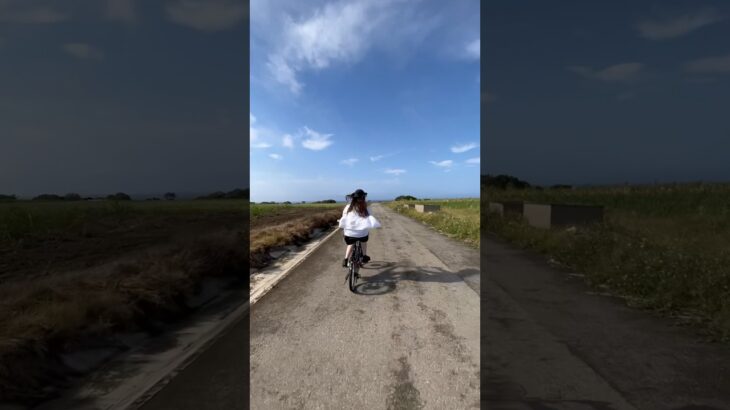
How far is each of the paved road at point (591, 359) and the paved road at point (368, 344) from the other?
1.23 ft

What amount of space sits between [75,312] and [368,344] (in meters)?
4.17

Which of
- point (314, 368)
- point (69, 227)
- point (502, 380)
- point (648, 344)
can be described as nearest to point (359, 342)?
point (314, 368)

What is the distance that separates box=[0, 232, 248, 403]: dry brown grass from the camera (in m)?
4.19

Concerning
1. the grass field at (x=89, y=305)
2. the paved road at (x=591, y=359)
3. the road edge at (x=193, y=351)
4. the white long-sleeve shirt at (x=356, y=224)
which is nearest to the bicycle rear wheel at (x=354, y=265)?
the white long-sleeve shirt at (x=356, y=224)

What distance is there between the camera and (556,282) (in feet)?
29.2

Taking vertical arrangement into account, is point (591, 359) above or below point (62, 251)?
above

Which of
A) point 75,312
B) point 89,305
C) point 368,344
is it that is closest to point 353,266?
point 368,344

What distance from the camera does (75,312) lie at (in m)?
5.48

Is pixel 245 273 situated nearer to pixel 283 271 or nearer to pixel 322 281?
pixel 283 271

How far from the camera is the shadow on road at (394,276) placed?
8.30 meters

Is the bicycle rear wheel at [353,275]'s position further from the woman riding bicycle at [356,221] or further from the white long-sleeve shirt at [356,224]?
the white long-sleeve shirt at [356,224]

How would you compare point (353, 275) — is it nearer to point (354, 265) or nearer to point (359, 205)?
point (354, 265)

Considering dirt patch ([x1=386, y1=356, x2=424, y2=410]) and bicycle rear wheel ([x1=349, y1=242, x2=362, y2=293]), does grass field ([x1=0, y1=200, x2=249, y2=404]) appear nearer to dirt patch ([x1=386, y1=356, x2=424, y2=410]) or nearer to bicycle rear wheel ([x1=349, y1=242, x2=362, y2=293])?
bicycle rear wheel ([x1=349, y1=242, x2=362, y2=293])

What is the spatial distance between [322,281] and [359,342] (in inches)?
→ 168
